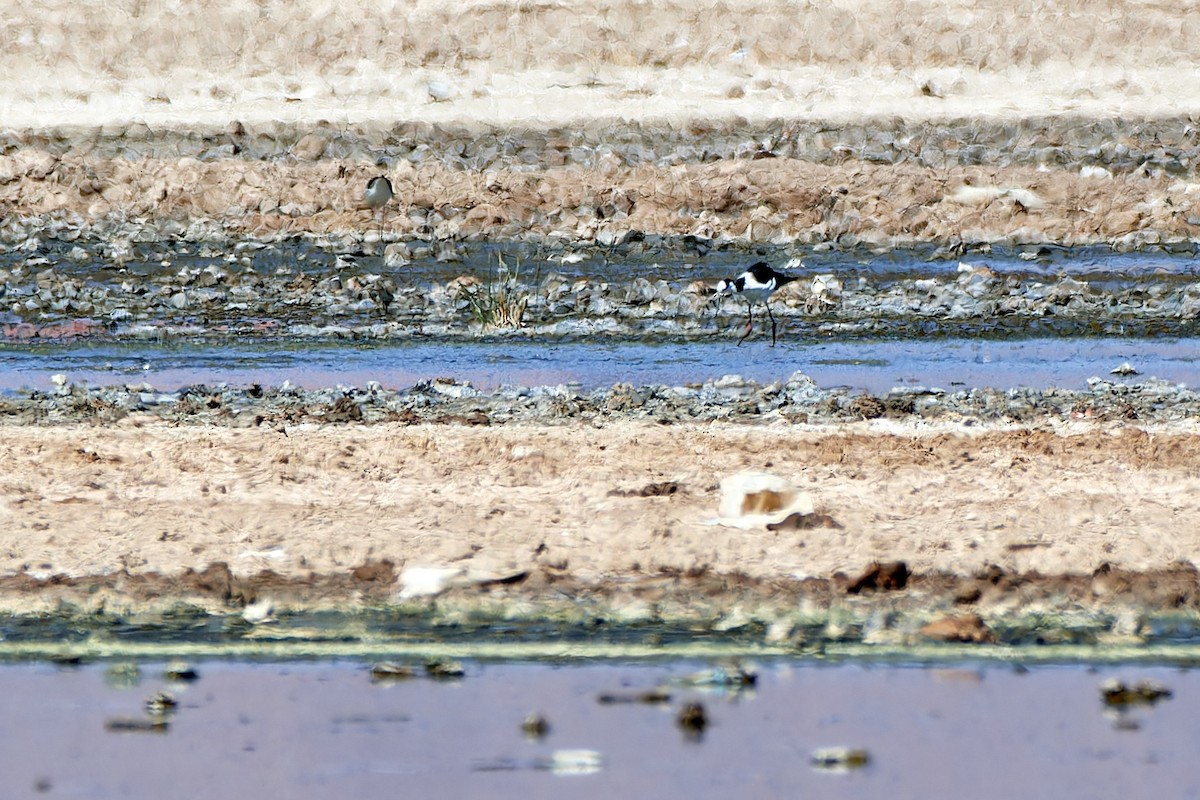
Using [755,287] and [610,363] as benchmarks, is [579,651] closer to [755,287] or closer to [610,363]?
[610,363]

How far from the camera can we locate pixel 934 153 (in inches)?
603

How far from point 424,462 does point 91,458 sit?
4.22ft

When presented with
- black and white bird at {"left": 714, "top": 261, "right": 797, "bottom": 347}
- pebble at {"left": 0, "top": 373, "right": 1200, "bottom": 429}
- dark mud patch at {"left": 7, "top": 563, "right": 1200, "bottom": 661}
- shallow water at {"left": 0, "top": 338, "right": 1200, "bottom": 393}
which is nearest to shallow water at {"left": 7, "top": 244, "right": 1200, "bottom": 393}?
shallow water at {"left": 0, "top": 338, "right": 1200, "bottom": 393}

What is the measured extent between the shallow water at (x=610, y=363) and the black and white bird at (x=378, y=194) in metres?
3.57

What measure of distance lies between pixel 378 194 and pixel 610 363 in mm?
4652

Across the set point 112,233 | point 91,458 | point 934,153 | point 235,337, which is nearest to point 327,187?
point 112,233

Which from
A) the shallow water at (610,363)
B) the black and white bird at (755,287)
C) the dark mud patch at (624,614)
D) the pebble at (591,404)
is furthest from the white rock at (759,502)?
the black and white bird at (755,287)

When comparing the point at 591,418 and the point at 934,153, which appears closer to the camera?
the point at 591,418

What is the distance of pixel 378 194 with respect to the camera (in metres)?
13.7

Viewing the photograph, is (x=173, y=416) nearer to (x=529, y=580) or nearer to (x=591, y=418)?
(x=591, y=418)

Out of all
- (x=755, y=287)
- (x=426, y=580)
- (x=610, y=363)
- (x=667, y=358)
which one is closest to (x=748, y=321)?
(x=755, y=287)

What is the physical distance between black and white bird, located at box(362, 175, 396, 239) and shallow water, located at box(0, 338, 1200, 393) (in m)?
3.57

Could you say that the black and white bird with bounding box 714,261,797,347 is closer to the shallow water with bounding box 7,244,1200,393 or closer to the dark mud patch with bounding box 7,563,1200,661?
the shallow water with bounding box 7,244,1200,393

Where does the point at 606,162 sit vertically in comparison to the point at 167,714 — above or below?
above
